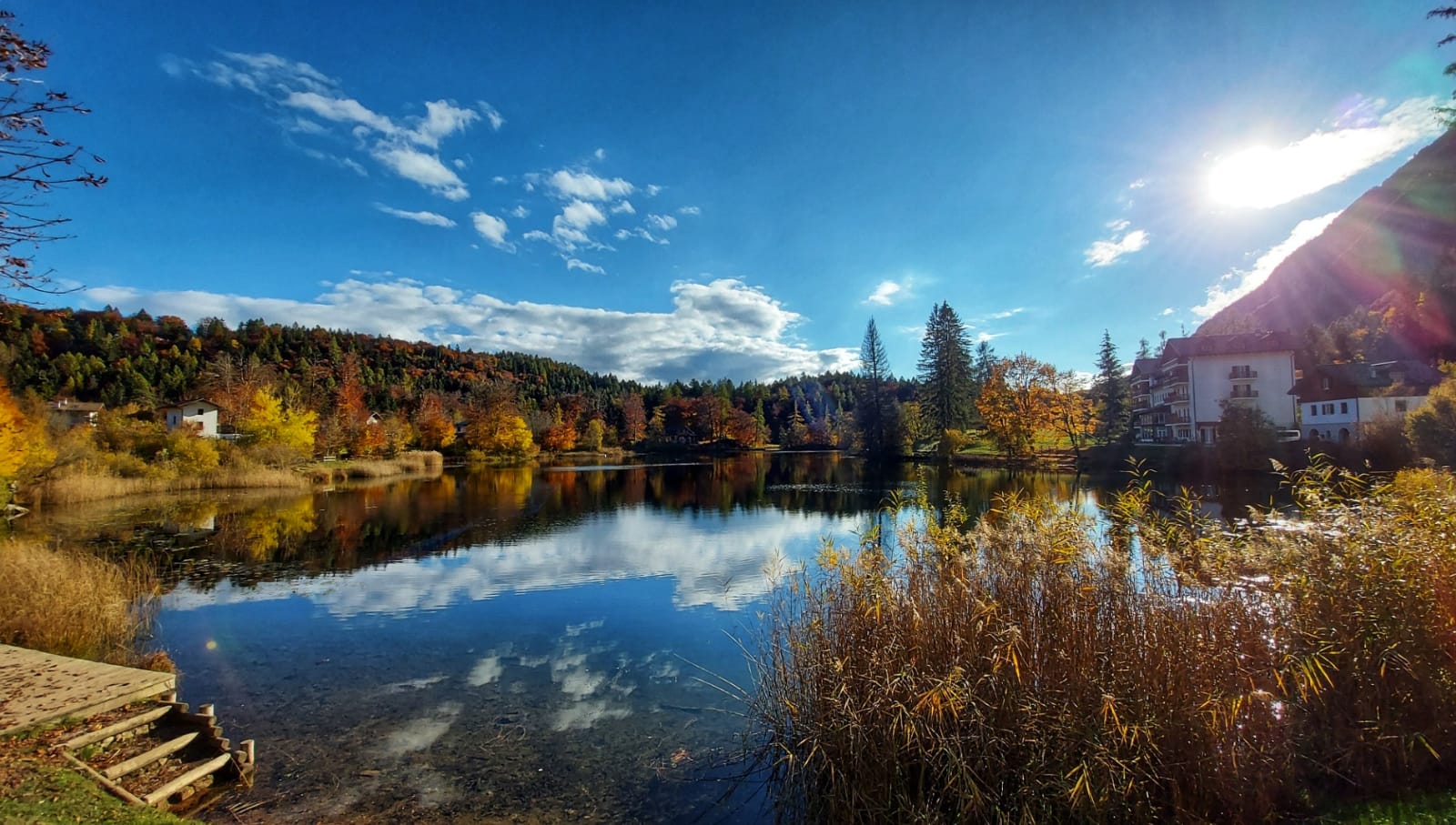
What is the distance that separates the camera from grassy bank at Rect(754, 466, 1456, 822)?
4.76 m

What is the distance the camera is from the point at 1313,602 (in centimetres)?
510

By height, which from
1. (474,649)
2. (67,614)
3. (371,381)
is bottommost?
(474,649)

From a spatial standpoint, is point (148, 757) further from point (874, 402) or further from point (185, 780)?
point (874, 402)

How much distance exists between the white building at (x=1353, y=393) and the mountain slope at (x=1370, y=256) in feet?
80.9

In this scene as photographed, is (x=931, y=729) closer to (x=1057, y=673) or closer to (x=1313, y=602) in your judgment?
(x=1057, y=673)

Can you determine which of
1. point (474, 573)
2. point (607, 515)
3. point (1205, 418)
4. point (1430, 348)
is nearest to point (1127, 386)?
point (1205, 418)

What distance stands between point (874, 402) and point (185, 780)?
234 feet

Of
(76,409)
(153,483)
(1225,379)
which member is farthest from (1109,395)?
(76,409)

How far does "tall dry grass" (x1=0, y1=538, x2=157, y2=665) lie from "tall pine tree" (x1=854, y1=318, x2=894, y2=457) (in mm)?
66605

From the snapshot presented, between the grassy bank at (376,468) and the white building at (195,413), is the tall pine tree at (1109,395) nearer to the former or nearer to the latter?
the grassy bank at (376,468)

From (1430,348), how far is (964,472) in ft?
117

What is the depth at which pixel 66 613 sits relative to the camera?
977cm

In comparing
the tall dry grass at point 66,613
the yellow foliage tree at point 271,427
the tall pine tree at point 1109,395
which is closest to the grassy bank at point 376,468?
the yellow foliage tree at point 271,427

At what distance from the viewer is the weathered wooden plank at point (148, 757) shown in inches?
223
